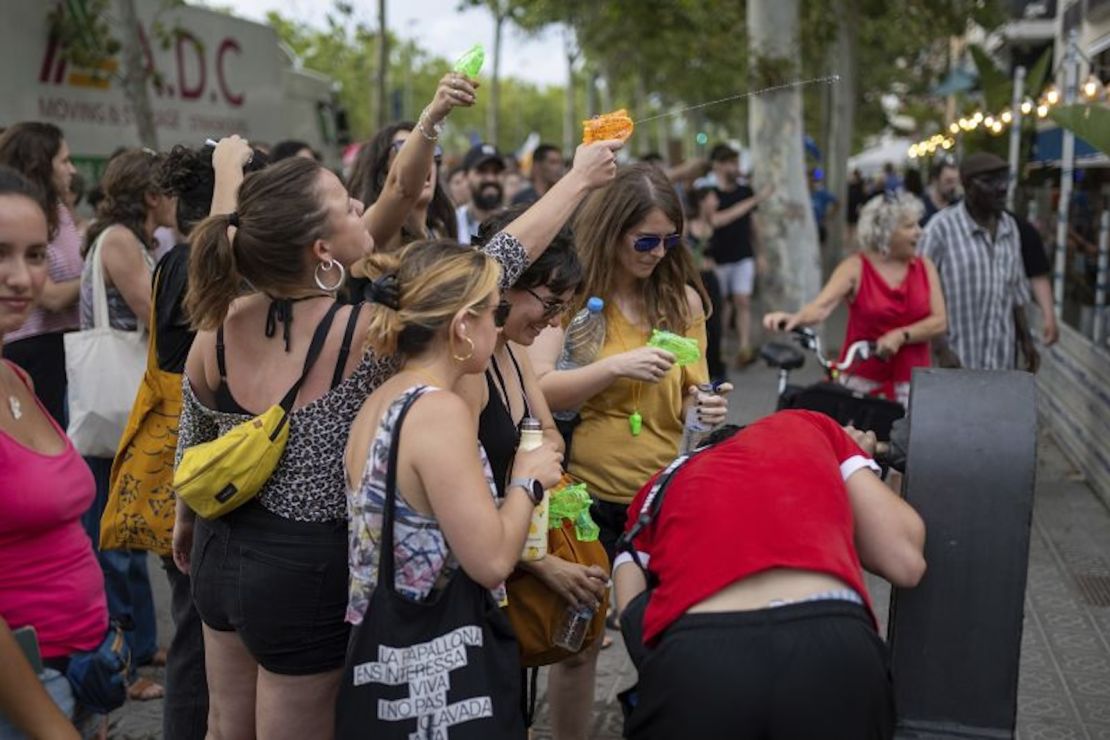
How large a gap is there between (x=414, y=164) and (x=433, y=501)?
155 cm

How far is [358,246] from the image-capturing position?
286 cm

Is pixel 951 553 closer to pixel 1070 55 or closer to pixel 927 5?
pixel 1070 55

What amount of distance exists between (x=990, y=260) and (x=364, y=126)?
69998 millimetres

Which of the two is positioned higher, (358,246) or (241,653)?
(358,246)

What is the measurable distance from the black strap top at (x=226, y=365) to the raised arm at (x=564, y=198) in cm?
44

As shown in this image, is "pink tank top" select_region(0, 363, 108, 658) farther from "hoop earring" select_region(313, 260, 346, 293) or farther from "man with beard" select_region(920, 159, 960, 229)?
"man with beard" select_region(920, 159, 960, 229)

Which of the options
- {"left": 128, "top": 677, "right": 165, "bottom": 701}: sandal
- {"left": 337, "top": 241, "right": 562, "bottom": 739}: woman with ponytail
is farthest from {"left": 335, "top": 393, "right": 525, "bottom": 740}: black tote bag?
{"left": 128, "top": 677, "right": 165, "bottom": 701}: sandal

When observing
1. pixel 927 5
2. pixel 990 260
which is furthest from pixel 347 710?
pixel 927 5

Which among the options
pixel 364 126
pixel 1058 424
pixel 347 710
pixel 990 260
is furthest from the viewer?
pixel 364 126

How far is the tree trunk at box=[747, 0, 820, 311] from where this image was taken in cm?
1196

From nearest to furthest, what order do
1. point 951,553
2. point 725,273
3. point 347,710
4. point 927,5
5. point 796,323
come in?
point 347,710 → point 951,553 → point 796,323 → point 725,273 → point 927,5

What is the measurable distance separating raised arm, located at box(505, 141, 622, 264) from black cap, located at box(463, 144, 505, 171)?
5372mm

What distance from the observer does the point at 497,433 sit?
2.92 m

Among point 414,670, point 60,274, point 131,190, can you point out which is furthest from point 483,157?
point 414,670
